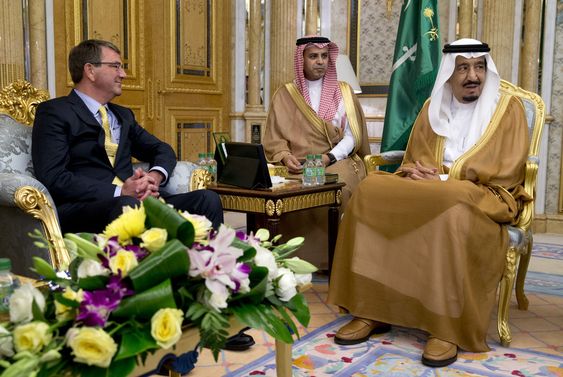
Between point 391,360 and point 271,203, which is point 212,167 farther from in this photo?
point 391,360

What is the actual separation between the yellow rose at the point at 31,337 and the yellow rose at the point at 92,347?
0.06 meters

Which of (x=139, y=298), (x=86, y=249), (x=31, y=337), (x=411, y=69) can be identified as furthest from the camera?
(x=411, y=69)

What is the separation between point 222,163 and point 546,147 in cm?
348

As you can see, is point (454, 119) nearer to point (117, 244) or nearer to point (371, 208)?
point (371, 208)

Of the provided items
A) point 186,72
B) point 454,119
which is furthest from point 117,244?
point 186,72

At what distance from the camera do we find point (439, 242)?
283cm

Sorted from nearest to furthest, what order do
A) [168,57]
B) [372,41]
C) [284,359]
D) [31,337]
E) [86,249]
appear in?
[31,337] → [86,249] → [284,359] → [168,57] → [372,41]

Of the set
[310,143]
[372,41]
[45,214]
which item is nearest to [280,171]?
[310,143]

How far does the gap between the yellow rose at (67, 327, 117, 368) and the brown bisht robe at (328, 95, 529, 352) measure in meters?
1.85

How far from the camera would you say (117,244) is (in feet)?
4.85

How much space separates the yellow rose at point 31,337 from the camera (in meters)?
Result: 1.26

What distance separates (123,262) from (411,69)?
3509 mm

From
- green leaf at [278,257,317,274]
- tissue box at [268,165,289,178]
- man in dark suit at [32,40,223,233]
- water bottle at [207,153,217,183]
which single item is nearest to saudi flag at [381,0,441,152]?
tissue box at [268,165,289,178]

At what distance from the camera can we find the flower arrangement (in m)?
1.27
